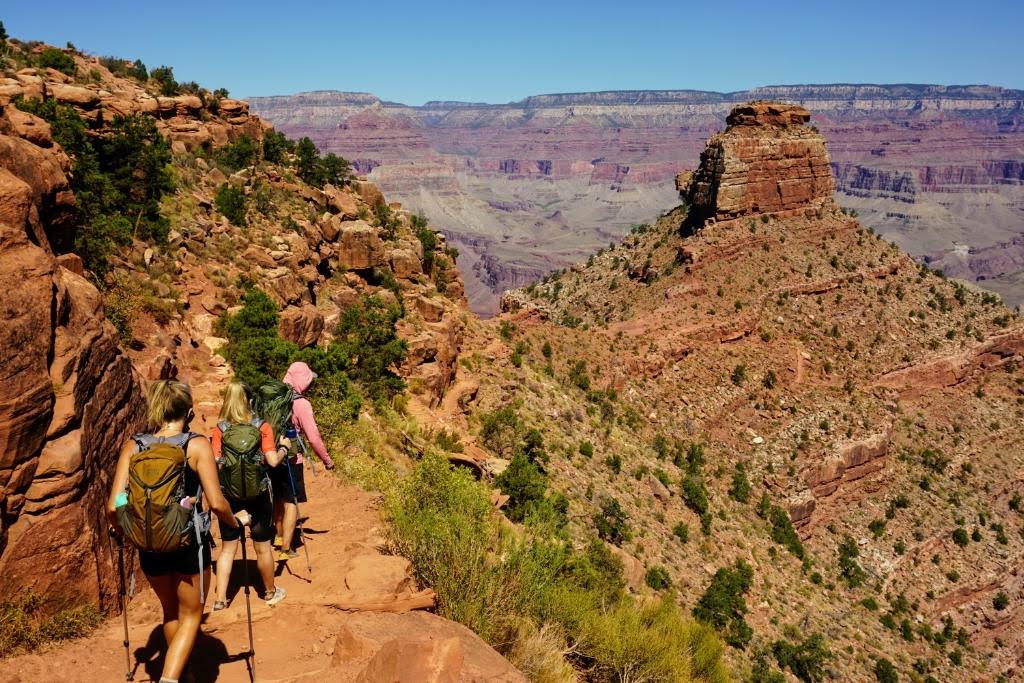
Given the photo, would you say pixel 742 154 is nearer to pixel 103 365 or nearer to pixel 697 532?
pixel 697 532

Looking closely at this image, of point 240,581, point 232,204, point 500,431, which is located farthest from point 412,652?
point 232,204

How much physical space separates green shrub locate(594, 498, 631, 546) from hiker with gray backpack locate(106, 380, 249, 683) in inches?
746

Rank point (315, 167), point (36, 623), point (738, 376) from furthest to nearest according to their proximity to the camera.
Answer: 1. point (738, 376)
2. point (315, 167)
3. point (36, 623)

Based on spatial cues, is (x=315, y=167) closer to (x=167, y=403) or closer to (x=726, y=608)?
(x=726, y=608)

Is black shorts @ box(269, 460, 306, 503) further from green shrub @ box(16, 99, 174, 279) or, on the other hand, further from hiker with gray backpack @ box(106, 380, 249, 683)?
green shrub @ box(16, 99, 174, 279)

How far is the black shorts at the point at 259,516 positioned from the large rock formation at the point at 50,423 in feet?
5.25

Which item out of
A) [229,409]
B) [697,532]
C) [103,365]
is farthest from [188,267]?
[697,532]

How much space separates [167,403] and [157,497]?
0.86 m

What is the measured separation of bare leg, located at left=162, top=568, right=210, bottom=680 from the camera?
6.85m

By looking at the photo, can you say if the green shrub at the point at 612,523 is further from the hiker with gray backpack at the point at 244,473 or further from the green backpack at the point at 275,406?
the hiker with gray backpack at the point at 244,473

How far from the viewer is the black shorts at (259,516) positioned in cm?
862

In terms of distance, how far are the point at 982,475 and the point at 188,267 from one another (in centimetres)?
4344

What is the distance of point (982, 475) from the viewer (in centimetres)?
4169

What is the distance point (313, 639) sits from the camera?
8547mm
